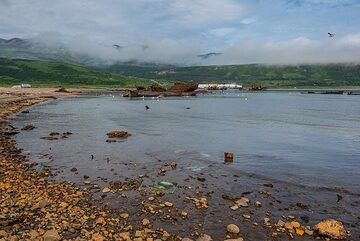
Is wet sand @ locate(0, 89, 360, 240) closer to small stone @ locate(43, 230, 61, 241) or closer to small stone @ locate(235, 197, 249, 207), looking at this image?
small stone @ locate(235, 197, 249, 207)

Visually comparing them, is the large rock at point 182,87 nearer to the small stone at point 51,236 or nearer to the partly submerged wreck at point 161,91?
the partly submerged wreck at point 161,91

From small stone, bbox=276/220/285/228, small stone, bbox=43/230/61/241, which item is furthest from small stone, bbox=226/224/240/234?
small stone, bbox=43/230/61/241

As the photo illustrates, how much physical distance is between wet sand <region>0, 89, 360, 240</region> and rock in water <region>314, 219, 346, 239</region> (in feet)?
0.96

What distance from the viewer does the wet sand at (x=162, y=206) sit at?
43.6ft

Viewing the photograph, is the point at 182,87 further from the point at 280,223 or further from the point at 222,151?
the point at 280,223

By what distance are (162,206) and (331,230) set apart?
24.0 ft

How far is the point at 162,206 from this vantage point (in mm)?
16062

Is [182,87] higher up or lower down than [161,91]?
higher up

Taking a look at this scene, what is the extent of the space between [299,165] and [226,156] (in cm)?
555

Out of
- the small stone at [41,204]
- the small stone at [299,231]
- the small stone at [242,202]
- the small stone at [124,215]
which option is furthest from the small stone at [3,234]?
the small stone at [299,231]

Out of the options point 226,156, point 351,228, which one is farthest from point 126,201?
point 226,156

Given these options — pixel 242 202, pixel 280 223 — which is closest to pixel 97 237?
pixel 280 223

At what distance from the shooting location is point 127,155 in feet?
91.7

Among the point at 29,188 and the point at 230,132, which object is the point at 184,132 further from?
the point at 29,188
